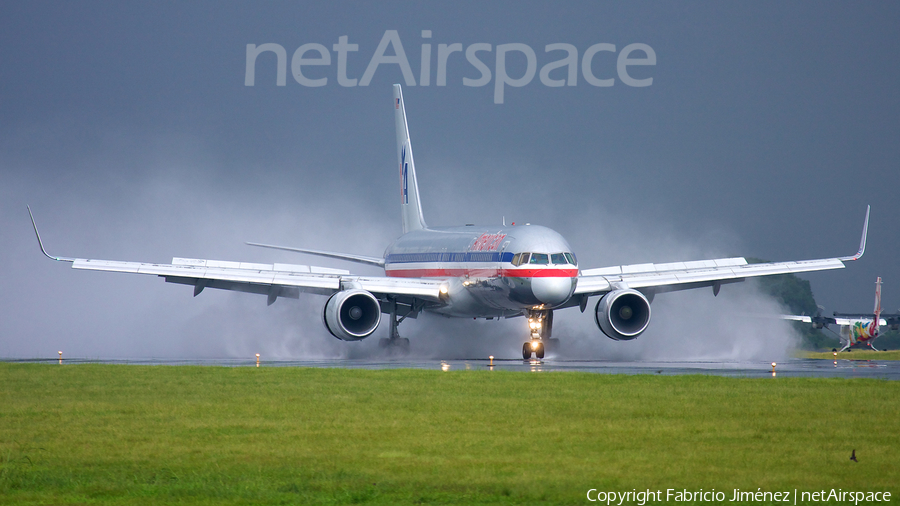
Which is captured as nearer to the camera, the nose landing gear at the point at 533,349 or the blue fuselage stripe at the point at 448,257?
the nose landing gear at the point at 533,349

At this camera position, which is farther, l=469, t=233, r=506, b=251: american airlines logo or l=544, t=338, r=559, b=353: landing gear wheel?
l=544, t=338, r=559, b=353: landing gear wheel

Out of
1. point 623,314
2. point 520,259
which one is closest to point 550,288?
point 520,259

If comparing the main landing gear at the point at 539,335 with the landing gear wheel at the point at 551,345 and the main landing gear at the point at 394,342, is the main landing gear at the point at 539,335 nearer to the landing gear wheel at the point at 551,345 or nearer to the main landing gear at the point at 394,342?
the landing gear wheel at the point at 551,345

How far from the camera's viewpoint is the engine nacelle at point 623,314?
37375mm

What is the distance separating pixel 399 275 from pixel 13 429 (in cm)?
3131

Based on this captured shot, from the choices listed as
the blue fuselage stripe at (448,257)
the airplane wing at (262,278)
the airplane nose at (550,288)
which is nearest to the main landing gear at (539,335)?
the airplane nose at (550,288)

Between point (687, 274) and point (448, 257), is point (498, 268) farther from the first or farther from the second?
point (687, 274)

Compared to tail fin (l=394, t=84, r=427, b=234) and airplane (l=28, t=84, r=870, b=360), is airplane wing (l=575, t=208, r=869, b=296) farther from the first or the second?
tail fin (l=394, t=84, r=427, b=234)

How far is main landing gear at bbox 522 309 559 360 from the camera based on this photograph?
120 ft

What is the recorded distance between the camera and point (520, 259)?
36219 mm

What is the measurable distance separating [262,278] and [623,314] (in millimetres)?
12399

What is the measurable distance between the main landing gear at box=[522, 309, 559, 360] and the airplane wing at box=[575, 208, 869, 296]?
68.7 inches

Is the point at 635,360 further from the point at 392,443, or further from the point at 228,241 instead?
the point at 228,241

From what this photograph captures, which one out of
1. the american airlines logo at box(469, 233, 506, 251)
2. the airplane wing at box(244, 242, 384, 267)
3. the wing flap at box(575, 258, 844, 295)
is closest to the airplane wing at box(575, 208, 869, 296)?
the wing flap at box(575, 258, 844, 295)
